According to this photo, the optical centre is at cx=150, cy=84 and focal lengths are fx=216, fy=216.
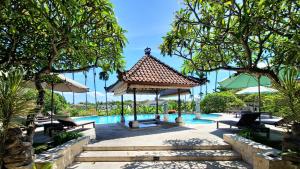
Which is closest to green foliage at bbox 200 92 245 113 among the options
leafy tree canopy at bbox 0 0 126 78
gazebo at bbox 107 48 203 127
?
gazebo at bbox 107 48 203 127

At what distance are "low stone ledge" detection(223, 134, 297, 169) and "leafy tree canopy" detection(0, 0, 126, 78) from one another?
5008 millimetres

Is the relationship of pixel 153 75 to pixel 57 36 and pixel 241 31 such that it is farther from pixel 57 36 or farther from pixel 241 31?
pixel 241 31

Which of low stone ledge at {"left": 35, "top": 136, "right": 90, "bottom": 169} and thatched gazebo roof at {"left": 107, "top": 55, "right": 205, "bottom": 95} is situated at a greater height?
thatched gazebo roof at {"left": 107, "top": 55, "right": 205, "bottom": 95}

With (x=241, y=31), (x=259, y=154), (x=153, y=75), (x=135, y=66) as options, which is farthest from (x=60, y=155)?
(x=135, y=66)

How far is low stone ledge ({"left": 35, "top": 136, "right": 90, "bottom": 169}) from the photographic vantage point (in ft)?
17.5

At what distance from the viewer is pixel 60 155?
604 centimetres

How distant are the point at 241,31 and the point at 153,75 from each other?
7774 millimetres

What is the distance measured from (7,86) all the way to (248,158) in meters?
6.67

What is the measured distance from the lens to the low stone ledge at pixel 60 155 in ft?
17.5

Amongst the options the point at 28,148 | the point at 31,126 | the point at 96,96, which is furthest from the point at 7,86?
the point at 96,96

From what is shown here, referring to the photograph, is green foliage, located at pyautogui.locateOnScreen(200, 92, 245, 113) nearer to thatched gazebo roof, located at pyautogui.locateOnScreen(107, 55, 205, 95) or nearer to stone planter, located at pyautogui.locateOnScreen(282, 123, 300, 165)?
thatched gazebo roof, located at pyautogui.locateOnScreen(107, 55, 205, 95)

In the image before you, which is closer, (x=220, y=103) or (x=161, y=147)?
(x=161, y=147)


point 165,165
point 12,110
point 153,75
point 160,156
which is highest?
point 153,75

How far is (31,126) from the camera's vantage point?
5.77 metres
